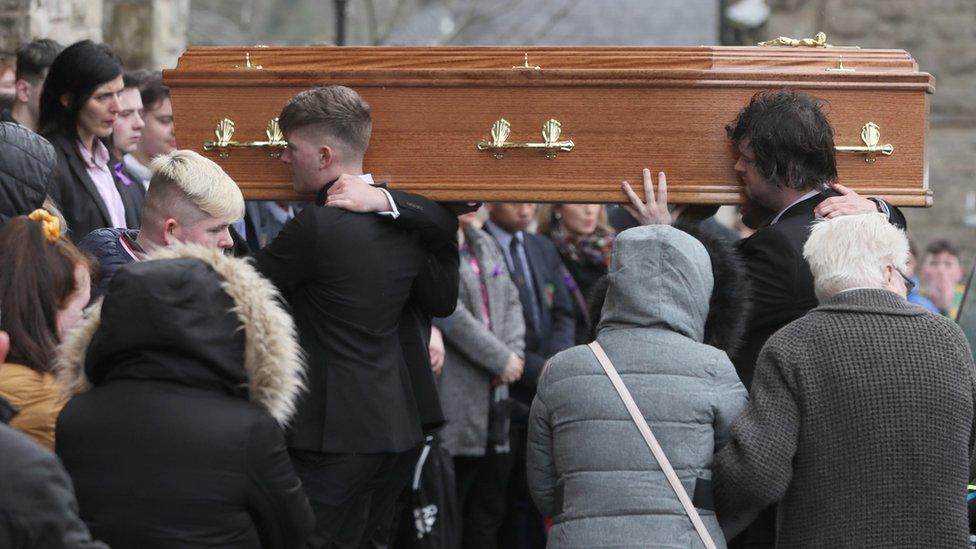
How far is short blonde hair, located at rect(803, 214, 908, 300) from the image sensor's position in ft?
13.9

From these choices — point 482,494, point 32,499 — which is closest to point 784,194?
point 32,499

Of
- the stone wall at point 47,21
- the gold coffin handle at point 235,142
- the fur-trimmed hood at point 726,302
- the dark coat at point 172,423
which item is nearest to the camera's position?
the dark coat at point 172,423

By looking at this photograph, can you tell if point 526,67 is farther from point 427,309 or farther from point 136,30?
point 136,30

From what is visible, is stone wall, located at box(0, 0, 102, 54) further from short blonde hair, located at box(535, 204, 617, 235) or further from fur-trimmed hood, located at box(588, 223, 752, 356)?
fur-trimmed hood, located at box(588, 223, 752, 356)

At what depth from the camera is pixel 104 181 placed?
20.9 feet

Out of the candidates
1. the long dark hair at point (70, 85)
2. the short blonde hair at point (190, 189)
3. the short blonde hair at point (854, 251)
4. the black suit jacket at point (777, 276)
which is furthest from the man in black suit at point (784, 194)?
the long dark hair at point (70, 85)

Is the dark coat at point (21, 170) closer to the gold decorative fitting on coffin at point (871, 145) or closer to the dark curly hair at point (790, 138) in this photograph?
the dark curly hair at point (790, 138)

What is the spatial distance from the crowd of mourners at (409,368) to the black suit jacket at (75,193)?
15mm

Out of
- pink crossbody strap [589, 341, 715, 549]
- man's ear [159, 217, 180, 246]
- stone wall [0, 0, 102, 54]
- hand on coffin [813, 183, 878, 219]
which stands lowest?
pink crossbody strap [589, 341, 715, 549]

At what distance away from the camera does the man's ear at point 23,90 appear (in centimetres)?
691

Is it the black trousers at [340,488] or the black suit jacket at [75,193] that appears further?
the black suit jacket at [75,193]

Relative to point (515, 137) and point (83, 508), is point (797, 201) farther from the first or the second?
point (83, 508)

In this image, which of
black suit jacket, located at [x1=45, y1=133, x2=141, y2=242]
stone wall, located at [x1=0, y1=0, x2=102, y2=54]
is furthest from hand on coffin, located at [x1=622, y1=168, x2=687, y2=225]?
stone wall, located at [x1=0, y1=0, x2=102, y2=54]

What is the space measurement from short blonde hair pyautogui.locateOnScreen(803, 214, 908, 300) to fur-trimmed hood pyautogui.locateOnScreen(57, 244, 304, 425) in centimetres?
157
